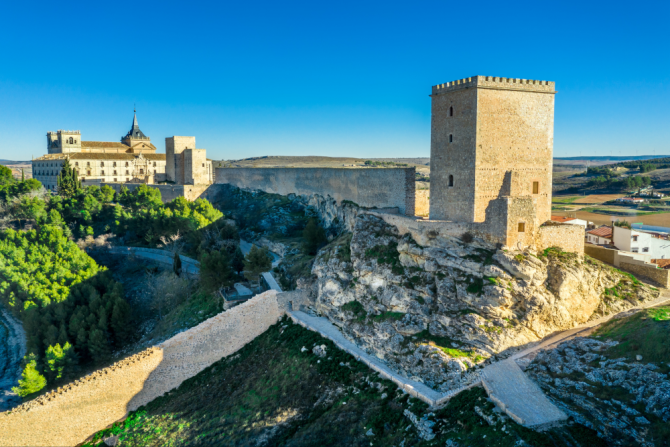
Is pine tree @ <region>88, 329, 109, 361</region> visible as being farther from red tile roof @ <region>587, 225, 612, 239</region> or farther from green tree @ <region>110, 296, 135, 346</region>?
red tile roof @ <region>587, 225, 612, 239</region>

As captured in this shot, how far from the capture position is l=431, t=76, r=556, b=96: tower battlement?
16828 mm

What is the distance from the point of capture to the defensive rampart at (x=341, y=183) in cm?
2239

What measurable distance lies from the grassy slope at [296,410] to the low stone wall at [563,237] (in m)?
7.02

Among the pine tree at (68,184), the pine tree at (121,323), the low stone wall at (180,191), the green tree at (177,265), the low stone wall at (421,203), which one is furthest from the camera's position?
the pine tree at (68,184)

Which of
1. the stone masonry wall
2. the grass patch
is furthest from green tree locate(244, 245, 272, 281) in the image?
the grass patch

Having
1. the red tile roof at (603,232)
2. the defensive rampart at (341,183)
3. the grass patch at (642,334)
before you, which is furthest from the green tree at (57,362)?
the red tile roof at (603,232)

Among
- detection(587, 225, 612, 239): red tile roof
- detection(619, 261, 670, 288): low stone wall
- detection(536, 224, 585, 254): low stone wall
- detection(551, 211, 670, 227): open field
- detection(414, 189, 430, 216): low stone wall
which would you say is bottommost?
detection(619, 261, 670, 288): low stone wall

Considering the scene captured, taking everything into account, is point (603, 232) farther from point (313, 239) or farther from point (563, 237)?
point (313, 239)

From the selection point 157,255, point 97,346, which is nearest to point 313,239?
point 97,346

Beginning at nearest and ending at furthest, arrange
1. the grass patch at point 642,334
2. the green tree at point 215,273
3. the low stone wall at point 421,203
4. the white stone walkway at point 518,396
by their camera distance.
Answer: the white stone walkway at point 518,396, the grass patch at point 642,334, the low stone wall at point 421,203, the green tree at point 215,273

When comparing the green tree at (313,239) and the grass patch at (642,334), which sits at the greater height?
the green tree at (313,239)

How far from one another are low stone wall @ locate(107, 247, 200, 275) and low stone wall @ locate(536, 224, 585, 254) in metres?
20.1

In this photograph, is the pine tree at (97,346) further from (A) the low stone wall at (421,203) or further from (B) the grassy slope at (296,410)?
(A) the low stone wall at (421,203)

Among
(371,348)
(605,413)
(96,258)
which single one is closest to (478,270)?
(371,348)
